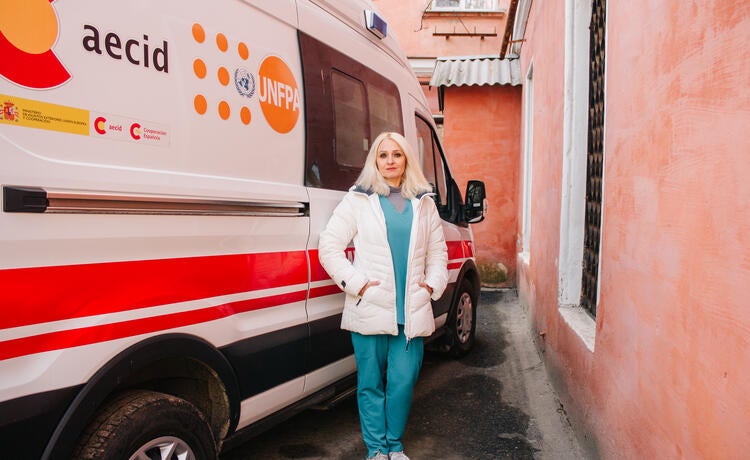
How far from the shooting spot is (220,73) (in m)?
2.46

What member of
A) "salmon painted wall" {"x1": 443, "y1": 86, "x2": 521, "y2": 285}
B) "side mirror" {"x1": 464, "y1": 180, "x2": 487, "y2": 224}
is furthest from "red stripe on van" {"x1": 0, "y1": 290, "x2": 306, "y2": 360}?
"salmon painted wall" {"x1": 443, "y1": 86, "x2": 521, "y2": 285}

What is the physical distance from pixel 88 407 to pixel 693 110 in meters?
2.19

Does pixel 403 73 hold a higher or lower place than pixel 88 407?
higher

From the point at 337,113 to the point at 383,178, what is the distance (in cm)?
45

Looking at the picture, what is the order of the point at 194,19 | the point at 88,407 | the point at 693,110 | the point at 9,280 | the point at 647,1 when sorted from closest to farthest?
the point at 9,280 → the point at 88,407 → the point at 693,110 → the point at 194,19 → the point at 647,1

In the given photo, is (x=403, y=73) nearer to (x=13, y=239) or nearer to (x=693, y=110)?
(x=693, y=110)

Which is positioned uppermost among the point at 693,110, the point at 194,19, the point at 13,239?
the point at 194,19

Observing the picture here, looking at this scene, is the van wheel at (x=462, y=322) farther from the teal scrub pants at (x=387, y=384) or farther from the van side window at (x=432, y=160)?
the teal scrub pants at (x=387, y=384)

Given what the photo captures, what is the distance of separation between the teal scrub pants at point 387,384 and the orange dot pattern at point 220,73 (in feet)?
4.41

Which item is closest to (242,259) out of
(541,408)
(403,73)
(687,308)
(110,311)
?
(110,311)

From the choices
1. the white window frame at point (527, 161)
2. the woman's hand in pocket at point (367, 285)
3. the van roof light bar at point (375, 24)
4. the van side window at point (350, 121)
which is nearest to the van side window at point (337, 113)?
the van side window at point (350, 121)

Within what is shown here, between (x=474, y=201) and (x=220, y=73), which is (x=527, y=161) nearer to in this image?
(x=474, y=201)

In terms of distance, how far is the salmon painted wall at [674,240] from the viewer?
1.70m

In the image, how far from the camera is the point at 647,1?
251 cm
